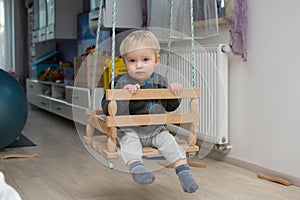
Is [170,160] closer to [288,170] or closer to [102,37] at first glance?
[288,170]

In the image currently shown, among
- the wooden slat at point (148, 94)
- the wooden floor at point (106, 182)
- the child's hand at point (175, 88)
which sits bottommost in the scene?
the wooden floor at point (106, 182)

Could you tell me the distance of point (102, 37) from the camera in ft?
12.8

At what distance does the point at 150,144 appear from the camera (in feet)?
6.02

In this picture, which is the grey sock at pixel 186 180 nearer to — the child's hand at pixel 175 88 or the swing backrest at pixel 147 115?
the swing backrest at pixel 147 115

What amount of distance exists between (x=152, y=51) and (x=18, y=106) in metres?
1.71

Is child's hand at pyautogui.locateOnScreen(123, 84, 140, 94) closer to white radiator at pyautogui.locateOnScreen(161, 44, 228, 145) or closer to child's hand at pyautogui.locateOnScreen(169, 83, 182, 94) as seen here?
child's hand at pyautogui.locateOnScreen(169, 83, 182, 94)

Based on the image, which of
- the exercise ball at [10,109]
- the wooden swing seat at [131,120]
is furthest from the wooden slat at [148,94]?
the exercise ball at [10,109]

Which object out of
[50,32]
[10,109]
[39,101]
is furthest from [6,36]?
[10,109]

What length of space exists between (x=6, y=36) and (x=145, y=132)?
5.91m

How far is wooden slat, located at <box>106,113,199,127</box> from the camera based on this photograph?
5.54 ft

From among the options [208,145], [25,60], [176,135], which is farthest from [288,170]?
[25,60]

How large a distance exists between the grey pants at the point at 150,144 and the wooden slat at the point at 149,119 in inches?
2.7

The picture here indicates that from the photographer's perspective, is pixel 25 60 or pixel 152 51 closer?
pixel 152 51

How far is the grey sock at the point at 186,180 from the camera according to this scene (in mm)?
1634
